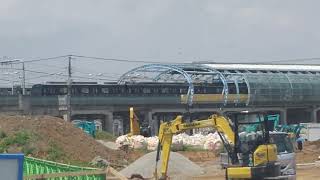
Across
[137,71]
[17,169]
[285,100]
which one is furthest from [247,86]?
[17,169]

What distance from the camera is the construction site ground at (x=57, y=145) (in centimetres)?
3634

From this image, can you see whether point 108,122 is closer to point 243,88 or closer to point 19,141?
point 243,88

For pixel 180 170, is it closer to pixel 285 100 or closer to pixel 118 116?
pixel 118 116

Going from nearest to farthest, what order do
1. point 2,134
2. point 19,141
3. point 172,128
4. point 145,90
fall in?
point 172,128 → point 19,141 → point 2,134 → point 145,90

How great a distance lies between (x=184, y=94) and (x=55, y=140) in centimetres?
9285

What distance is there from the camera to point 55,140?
3944 centimetres

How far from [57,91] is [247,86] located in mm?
42899

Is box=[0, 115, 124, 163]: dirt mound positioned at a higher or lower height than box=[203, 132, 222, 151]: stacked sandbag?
higher

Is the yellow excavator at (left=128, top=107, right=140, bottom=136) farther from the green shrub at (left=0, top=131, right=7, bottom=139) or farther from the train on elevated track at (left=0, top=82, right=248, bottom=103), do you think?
the train on elevated track at (left=0, top=82, right=248, bottom=103)

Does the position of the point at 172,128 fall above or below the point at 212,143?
above

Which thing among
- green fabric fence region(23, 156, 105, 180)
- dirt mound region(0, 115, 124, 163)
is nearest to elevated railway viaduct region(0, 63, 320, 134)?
dirt mound region(0, 115, 124, 163)

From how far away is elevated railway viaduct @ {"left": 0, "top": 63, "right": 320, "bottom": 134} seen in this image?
111750mm

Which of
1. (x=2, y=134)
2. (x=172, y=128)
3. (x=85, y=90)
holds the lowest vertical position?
(x=85, y=90)

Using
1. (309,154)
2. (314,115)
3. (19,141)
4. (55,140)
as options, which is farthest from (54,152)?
(314,115)
